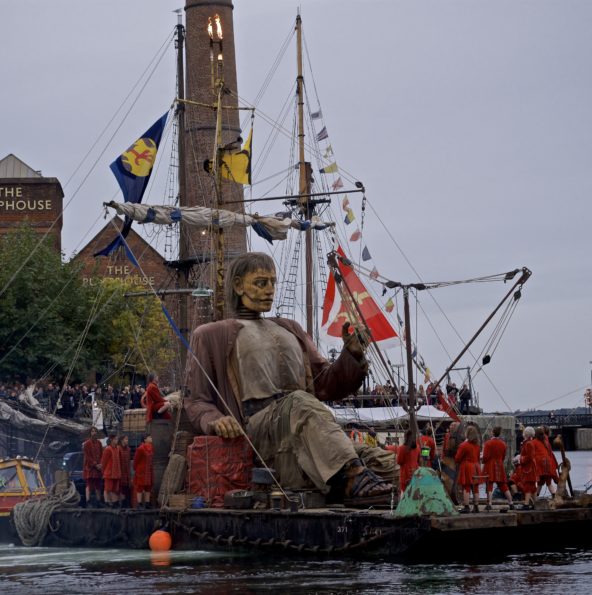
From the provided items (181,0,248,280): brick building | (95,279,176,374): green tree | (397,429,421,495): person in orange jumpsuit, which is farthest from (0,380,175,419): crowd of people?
(397,429,421,495): person in orange jumpsuit

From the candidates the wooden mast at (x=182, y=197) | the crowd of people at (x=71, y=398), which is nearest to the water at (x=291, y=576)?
the crowd of people at (x=71, y=398)

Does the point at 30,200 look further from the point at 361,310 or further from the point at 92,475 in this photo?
the point at 92,475

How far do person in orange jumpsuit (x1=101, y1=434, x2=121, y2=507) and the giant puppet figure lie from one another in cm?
340

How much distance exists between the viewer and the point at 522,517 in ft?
65.5

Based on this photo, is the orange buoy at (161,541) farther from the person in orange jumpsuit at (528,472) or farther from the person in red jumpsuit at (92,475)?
the person in orange jumpsuit at (528,472)

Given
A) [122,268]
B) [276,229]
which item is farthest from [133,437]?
[122,268]

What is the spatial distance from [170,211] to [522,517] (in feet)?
55.7

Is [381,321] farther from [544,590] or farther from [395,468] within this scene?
[544,590]

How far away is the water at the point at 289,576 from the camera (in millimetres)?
17781

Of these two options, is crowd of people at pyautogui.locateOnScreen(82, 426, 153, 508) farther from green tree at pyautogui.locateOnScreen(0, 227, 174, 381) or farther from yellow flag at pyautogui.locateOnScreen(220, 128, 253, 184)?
green tree at pyautogui.locateOnScreen(0, 227, 174, 381)

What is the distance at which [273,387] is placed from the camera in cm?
2259

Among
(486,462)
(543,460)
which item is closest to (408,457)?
(486,462)

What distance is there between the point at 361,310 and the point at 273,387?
22996 millimetres

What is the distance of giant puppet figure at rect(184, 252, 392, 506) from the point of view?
2134 cm
